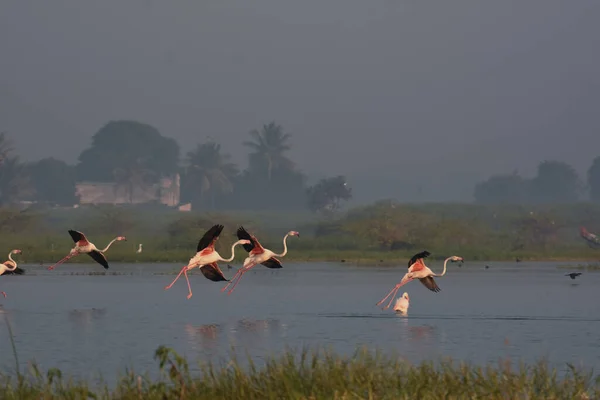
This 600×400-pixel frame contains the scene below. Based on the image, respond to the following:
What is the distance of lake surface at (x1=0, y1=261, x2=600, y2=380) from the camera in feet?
78.3

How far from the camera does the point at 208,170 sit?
187125 mm

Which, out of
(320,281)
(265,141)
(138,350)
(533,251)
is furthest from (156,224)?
(138,350)

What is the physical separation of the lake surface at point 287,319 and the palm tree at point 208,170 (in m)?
132

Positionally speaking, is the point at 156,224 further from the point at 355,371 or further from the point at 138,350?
the point at 355,371

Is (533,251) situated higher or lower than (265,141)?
lower

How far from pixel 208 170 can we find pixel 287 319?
155915 mm

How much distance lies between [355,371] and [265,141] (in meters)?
173

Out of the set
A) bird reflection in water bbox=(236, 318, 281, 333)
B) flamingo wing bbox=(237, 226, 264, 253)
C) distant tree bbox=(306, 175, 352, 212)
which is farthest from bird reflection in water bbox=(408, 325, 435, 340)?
distant tree bbox=(306, 175, 352, 212)

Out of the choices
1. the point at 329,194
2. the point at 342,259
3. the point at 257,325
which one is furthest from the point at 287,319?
the point at 329,194

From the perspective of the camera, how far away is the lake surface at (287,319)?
23.9 meters

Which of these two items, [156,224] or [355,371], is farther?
[156,224]

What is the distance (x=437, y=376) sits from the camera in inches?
598

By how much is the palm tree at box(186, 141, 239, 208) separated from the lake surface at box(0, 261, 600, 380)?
132046 millimetres

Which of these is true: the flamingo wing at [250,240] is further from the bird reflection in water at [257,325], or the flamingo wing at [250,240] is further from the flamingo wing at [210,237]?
the bird reflection in water at [257,325]
